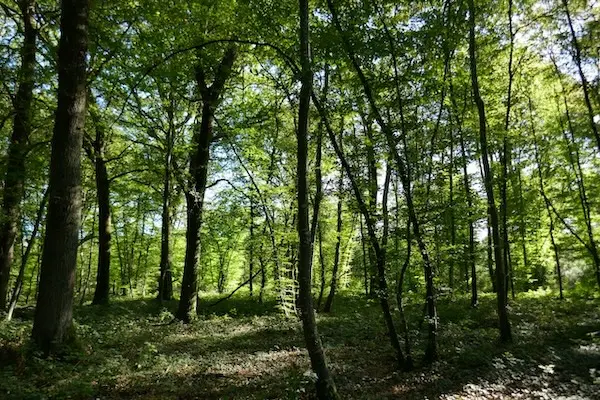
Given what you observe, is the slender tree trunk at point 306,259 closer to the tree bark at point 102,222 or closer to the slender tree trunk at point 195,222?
the slender tree trunk at point 195,222

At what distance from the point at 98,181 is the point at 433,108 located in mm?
14144

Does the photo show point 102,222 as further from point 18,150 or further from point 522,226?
point 522,226

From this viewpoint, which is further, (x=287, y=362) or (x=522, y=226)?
(x=522, y=226)

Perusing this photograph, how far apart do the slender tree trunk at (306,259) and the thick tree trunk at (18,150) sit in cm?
689

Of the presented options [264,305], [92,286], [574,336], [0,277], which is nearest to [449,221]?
[574,336]

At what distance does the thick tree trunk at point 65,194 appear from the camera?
22.8ft

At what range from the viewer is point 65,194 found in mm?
7191

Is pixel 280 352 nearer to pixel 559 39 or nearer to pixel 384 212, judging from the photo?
pixel 384 212

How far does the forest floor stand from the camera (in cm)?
622

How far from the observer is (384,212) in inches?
306

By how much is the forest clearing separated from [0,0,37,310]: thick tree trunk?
0.23ft

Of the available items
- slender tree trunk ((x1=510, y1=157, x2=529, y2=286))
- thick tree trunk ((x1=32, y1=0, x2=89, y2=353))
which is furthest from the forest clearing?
slender tree trunk ((x1=510, y1=157, x2=529, y2=286))

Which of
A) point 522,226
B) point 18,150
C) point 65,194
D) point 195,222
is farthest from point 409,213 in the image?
point 522,226

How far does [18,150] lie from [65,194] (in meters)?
3.44
